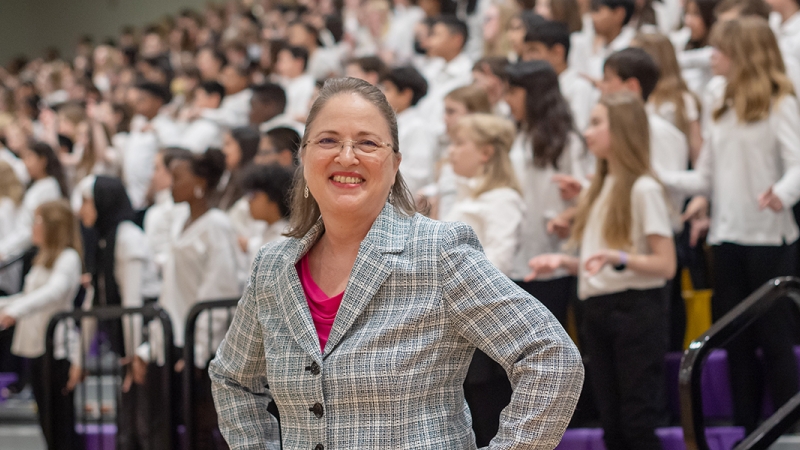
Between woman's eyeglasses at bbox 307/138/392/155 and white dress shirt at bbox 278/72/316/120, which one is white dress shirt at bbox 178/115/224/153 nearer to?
white dress shirt at bbox 278/72/316/120

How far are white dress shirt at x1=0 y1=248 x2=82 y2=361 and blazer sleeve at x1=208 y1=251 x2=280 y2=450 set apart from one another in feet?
12.6

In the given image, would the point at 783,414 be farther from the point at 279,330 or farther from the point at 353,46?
the point at 353,46

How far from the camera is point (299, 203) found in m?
2.10

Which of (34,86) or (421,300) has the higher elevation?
(34,86)

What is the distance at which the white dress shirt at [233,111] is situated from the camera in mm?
7852

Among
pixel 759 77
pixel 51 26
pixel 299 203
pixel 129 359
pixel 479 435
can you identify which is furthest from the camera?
pixel 51 26

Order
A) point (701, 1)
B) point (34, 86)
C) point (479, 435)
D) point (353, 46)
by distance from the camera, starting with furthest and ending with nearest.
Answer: point (34, 86), point (353, 46), point (701, 1), point (479, 435)

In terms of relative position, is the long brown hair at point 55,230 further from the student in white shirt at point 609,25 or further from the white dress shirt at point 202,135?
the student in white shirt at point 609,25

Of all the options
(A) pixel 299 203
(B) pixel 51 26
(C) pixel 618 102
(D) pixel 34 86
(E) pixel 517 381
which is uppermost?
(B) pixel 51 26

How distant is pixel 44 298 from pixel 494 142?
9.61ft

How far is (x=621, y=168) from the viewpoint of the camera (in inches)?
148

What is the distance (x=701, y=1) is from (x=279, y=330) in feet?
14.1

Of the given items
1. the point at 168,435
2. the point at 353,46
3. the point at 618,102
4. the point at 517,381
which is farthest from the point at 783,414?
the point at 353,46

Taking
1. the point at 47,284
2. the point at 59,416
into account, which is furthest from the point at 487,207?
the point at 47,284
